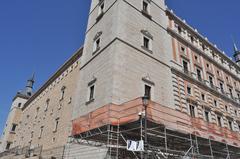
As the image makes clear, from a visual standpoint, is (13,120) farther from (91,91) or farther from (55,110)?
(91,91)

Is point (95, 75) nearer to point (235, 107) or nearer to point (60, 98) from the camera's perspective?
point (60, 98)

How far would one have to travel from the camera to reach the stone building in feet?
46.7

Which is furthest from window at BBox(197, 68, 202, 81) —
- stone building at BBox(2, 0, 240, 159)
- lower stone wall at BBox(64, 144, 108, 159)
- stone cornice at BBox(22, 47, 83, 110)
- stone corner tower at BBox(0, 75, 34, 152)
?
stone corner tower at BBox(0, 75, 34, 152)

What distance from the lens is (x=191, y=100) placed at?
912 inches

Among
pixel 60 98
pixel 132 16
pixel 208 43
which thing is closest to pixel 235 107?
pixel 208 43

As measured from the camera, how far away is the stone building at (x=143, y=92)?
14.2 metres

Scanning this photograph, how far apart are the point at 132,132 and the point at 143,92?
5.48m

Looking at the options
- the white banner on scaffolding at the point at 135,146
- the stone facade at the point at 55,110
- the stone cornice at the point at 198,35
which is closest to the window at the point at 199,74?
the stone cornice at the point at 198,35

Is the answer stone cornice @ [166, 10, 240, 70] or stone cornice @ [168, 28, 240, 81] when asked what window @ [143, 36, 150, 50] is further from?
stone cornice @ [166, 10, 240, 70]

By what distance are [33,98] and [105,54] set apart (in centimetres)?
3367

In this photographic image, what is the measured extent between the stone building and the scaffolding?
7 centimetres

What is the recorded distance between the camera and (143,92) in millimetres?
18781

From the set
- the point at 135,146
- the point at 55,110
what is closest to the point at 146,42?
the point at 135,146

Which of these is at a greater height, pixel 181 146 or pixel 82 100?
pixel 82 100
